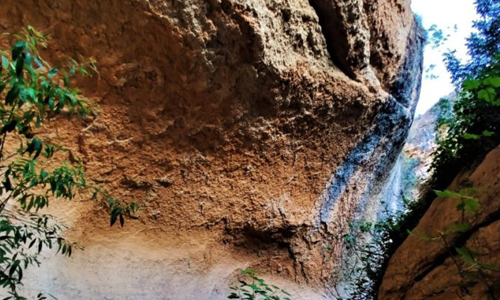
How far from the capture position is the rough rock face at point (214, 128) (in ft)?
8.75

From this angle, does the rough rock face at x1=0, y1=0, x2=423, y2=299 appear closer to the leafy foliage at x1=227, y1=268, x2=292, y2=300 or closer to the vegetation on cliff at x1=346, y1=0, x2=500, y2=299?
the leafy foliage at x1=227, y1=268, x2=292, y2=300

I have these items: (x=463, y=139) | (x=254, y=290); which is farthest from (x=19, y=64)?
(x=463, y=139)

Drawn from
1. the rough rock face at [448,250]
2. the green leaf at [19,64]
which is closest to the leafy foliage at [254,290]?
the rough rock face at [448,250]

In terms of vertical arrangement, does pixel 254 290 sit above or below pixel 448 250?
below

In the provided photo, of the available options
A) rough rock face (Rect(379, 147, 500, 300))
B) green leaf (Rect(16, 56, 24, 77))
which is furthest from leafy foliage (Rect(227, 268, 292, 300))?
green leaf (Rect(16, 56, 24, 77))

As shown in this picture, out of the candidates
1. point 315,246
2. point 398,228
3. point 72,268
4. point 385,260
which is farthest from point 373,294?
point 72,268

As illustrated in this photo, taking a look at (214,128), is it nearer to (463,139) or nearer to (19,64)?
(463,139)

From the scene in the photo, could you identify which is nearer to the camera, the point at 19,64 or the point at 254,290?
the point at 19,64

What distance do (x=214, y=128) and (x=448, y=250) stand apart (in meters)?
2.46

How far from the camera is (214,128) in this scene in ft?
11.0

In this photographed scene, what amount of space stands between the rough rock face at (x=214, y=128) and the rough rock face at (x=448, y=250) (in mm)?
1946

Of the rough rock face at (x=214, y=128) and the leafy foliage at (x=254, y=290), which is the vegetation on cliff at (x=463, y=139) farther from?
the rough rock face at (x=214, y=128)

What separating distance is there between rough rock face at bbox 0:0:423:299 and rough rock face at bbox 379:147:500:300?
6.39ft

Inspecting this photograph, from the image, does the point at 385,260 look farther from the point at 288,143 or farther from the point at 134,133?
the point at 134,133
